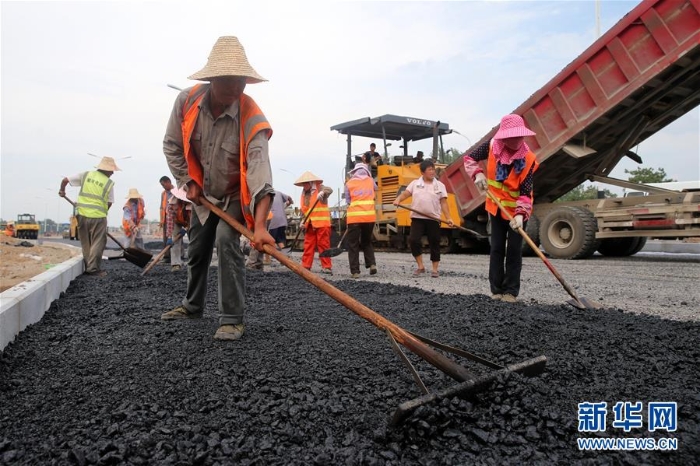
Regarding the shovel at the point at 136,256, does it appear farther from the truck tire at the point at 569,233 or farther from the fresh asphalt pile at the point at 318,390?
the truck tire at the point at 569,233

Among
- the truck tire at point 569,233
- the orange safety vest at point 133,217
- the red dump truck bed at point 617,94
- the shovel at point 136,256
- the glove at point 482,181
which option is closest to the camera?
the glove at point 482,181

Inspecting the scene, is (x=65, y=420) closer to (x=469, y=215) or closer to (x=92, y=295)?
(x=92, y=295)

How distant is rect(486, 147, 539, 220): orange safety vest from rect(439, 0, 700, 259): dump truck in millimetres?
3970

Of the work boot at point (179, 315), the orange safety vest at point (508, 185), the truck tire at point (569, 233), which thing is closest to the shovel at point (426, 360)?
the work boot at point (179, 315)

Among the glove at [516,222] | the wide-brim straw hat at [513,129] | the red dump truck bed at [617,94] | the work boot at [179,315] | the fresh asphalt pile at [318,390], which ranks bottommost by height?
the fresh asphalt pile at [318,390]

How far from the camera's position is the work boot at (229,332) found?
9.80ft

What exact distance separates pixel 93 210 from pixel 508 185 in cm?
538

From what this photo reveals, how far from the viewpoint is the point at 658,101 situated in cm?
773

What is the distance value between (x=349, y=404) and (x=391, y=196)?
392 inches

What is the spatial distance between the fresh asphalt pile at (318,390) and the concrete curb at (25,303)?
0.30ft

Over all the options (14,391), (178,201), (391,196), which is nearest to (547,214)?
(391,196)

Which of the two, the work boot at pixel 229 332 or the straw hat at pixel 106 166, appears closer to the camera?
the work boot at pixel 229 332

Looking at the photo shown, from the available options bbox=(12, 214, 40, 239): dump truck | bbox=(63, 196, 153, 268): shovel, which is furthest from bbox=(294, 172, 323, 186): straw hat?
bbox=(12, 214, 40, 239): dump truck

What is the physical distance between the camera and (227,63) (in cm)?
291
